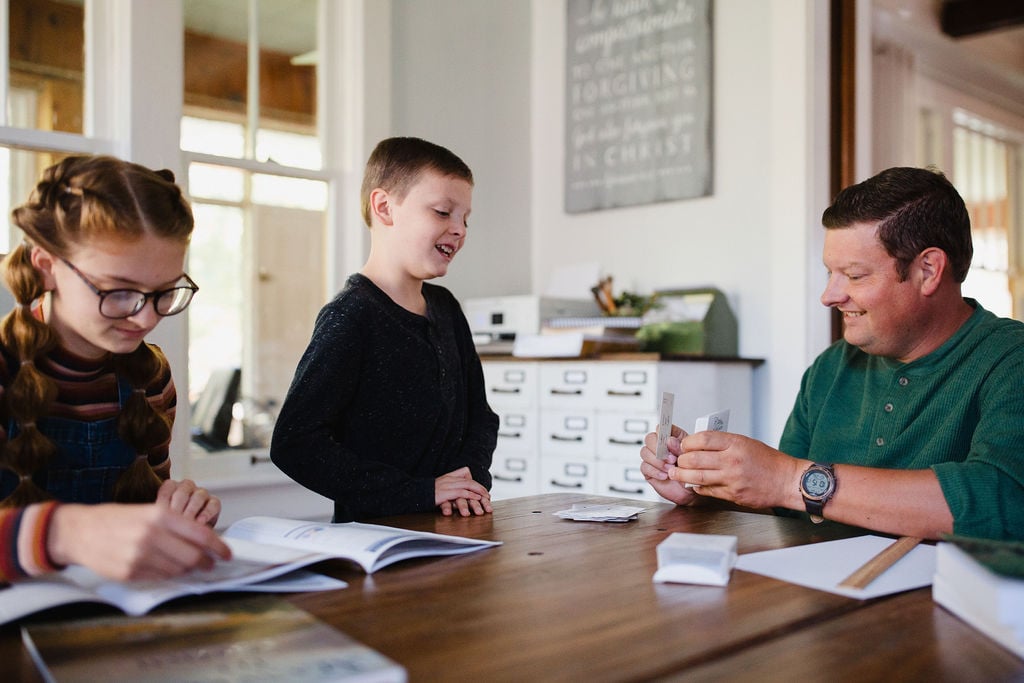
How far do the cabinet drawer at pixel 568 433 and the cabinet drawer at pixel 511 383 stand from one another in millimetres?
117

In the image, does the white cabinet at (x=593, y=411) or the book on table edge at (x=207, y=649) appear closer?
the book on table edge at (x=207, y=649)

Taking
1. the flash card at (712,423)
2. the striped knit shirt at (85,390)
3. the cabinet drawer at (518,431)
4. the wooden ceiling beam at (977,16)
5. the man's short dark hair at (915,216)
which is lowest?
the cabinet drawer at (518,431)

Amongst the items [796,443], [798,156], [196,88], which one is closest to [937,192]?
[796,443]

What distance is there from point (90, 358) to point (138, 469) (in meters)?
0.17

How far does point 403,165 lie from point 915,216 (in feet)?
3.12

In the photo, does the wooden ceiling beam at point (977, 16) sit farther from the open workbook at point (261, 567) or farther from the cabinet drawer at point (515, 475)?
the open workbook at point (261, 567)

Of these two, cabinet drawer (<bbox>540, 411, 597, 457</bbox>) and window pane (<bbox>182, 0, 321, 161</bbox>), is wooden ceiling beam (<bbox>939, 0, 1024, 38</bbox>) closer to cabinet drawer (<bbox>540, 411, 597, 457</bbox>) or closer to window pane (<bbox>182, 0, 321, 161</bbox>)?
cabinet drawer (<bbox>540, 411, 597, 457</bbox>)

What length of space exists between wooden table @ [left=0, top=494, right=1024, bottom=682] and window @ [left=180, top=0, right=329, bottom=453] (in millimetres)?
2776

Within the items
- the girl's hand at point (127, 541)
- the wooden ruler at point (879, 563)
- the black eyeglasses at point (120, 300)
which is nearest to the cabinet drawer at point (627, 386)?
the wooden ruler at point (879, 563)

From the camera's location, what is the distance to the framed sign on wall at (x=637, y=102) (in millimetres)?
4043

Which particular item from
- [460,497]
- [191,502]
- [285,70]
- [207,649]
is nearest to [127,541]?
[207,649]

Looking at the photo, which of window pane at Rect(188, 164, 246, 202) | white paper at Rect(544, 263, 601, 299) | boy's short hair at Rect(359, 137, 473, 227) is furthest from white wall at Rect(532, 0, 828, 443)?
boy's short hair at Rect(359, 137, 473, 227)

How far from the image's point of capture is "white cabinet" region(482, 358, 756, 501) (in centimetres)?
336

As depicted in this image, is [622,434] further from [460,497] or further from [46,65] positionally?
[46,65]
